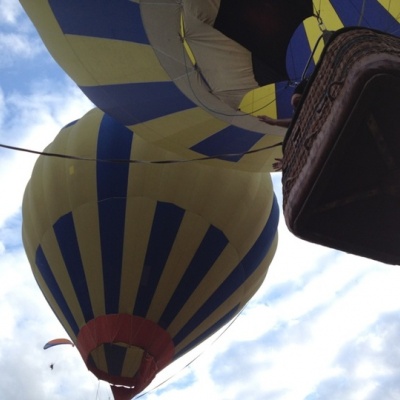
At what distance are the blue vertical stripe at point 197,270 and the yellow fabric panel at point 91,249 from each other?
82 centimetres

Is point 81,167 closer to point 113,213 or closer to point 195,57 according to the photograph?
point 113,213

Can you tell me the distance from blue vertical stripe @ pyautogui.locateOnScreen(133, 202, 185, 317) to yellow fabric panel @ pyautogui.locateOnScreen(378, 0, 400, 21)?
355cm

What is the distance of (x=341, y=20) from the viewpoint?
4.49 meters

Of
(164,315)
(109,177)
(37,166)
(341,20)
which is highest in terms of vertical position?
(37,166)

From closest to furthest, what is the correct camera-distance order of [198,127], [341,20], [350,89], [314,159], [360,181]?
Answer: 1. [350,89]
2. [314,159]
3. [360,181]
4. [341,20]
5. [198,127]

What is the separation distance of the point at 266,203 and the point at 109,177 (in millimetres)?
2056

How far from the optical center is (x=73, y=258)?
720 centimetres

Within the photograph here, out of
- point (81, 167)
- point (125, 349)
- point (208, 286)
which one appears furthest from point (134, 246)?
point (125, 349)

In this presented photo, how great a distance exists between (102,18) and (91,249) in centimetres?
350

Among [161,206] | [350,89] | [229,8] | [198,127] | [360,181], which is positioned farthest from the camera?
[161,206]

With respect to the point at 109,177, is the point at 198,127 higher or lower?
lower

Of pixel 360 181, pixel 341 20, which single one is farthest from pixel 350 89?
pixel 341 20

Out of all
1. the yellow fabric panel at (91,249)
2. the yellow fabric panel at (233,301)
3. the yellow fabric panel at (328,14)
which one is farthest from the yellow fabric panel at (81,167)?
the yellow fabric panel at (328,14)

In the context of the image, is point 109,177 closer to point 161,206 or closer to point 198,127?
point 161,206
